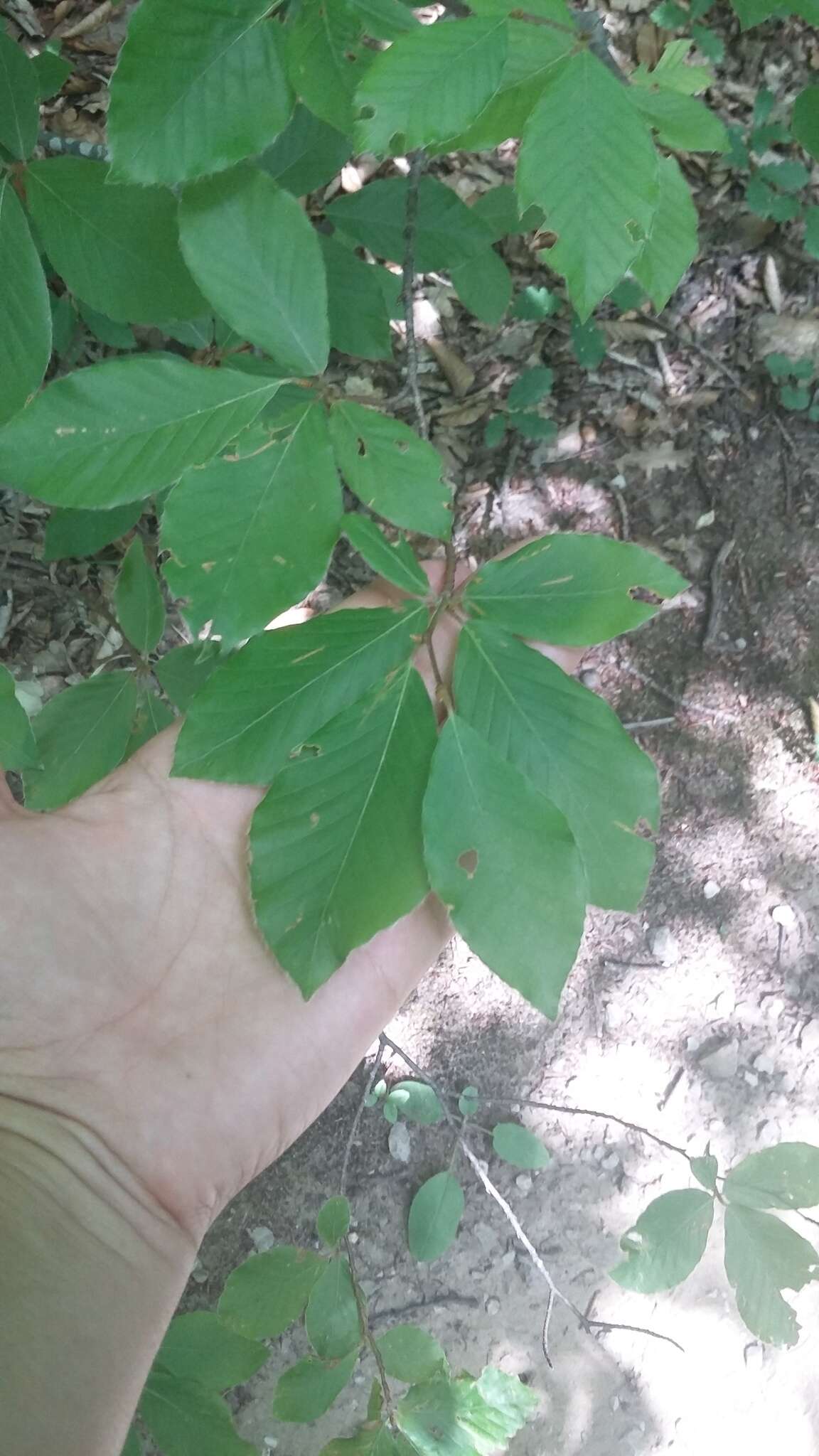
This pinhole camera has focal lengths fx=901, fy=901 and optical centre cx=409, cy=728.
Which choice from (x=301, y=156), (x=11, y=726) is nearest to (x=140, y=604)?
(x=11, y=726)

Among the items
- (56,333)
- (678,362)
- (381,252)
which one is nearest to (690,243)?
(381,252)

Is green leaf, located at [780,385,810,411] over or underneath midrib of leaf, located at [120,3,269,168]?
underneath

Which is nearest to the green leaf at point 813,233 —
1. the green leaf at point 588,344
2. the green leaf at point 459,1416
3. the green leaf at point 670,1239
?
the green leaf at point 588,344

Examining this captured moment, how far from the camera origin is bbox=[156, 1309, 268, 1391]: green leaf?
1.15m

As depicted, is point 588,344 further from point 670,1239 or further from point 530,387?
point 670,1239

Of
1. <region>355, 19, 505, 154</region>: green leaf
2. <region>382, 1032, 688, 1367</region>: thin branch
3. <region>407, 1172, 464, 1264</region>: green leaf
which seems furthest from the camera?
<region>407, 1172, 464, 1264</region>: green leaf

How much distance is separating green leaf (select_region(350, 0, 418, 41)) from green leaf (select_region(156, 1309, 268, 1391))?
140 centimetres

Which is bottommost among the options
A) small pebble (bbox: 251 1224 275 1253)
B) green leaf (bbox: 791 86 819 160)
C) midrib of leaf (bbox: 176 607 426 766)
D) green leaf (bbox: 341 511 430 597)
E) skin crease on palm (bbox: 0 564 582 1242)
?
small pebble (bbox: 251 1224 275 1253)

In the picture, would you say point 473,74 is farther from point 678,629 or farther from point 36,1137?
point 678,629

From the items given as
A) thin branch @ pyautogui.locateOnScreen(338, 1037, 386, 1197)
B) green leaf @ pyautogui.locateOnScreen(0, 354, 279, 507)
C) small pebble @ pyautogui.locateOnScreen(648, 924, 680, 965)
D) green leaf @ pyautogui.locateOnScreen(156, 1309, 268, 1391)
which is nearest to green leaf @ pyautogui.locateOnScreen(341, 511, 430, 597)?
green leaf @ pyautogui.locateOnScreen(0, 354, 279, 507)

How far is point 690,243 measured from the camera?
89 centimetres

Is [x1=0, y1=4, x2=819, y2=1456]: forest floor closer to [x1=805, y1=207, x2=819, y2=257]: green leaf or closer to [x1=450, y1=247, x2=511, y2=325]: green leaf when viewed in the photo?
[x1=805, y1=207, x2=819, y2=257]: green leaf

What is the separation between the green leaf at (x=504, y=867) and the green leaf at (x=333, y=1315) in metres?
0.71

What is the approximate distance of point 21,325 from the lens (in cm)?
91
